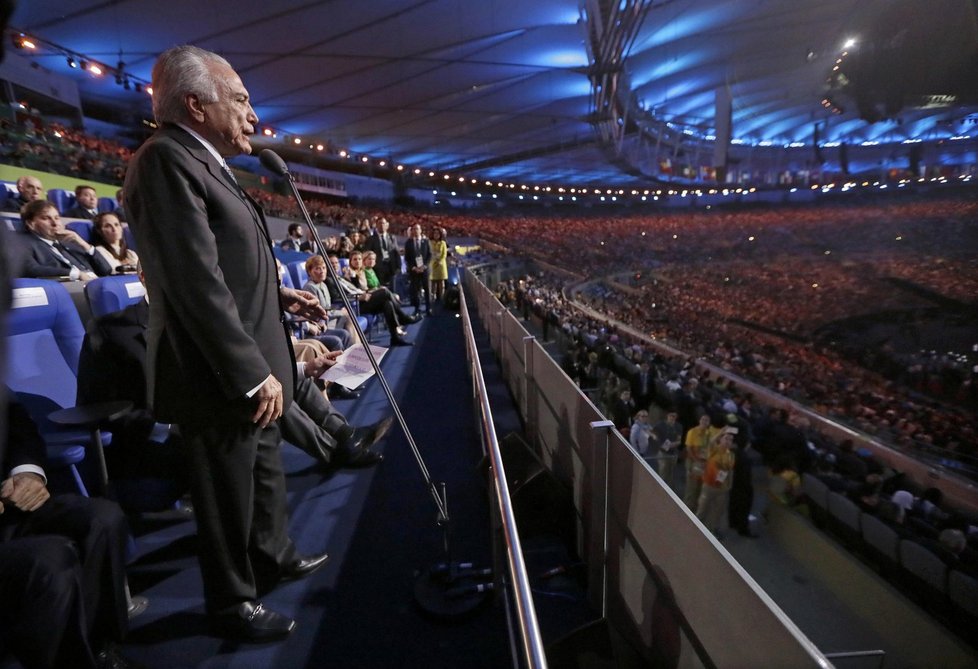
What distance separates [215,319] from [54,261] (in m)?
2.88

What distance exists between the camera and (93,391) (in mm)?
1541

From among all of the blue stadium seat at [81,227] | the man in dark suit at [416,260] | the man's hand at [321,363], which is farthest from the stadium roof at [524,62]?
the blue stadium seat at [81,227]

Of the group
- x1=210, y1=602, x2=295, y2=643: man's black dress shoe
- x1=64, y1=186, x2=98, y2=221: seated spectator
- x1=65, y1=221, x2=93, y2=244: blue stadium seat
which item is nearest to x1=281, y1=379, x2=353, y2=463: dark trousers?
x1=210, y1=602, x2=295, y2=643: man's black dress shoe

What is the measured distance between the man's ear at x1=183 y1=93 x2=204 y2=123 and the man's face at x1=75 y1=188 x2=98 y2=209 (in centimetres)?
454

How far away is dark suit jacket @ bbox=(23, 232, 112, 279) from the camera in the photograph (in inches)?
107

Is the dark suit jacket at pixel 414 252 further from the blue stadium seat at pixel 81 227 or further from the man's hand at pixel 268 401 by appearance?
the man's hand at pixel 268 401

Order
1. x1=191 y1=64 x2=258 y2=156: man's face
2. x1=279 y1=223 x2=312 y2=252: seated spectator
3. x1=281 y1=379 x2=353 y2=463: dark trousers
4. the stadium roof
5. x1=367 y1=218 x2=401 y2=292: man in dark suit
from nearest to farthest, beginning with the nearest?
x1=191 y1=64 x2=258 y2=156: man's face → x1=281 y1=379 x2=353 y2=463: dark trousers → x1=279 y1=223 x2=312 y2=252: seated spectator → x1=367 y1=218 x2=401 y2=292: man in dark suit → the stadium roof

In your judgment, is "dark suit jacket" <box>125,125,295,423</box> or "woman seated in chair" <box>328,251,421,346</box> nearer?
"dark suit jacket" <box>125,125,295,423</box>

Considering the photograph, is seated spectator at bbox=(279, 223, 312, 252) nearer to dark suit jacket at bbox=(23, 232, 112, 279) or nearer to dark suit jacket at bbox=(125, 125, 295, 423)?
dark suit jacket at bbox=(23, 232, 112, 279)

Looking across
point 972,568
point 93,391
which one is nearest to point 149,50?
point 93,391

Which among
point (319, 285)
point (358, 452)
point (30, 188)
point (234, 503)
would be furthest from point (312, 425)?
point (30, 188)

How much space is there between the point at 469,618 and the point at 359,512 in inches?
28.4

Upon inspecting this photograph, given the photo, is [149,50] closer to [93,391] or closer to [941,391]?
[93,391]

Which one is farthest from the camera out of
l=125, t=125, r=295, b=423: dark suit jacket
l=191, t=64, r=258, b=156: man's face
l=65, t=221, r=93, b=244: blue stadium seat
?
l=65, t=221, r=93, b=244: blue stadium seat
